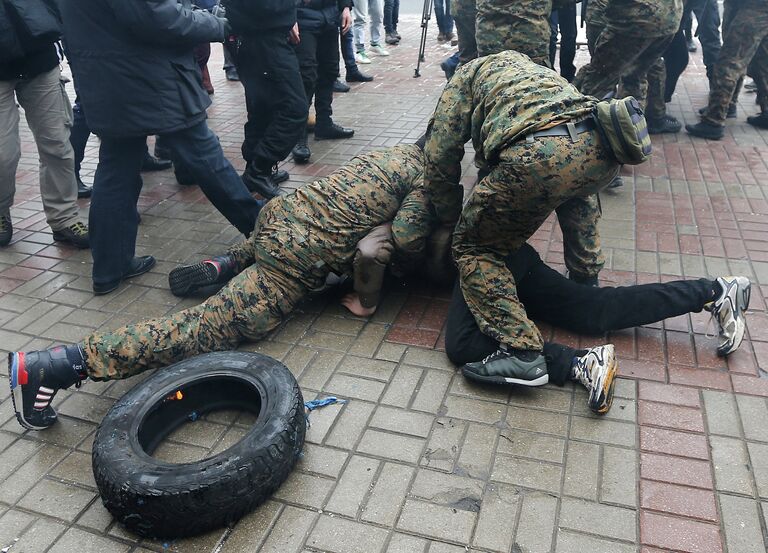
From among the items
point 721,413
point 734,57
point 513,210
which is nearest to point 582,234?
point 513,210

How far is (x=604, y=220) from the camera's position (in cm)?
424

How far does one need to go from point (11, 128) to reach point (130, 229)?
3.38 feet

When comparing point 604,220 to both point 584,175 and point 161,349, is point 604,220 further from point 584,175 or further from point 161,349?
point 161,349

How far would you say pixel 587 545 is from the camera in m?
2.02

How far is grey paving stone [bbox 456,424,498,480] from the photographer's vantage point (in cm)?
232

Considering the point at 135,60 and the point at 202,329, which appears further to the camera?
the point at 135,60

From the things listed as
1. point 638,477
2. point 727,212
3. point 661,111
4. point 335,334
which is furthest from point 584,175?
point 661,111

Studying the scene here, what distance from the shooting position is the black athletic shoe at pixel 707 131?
5.73 m

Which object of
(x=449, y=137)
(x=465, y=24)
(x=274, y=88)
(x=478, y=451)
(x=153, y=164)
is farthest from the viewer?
(x=465, y=24)

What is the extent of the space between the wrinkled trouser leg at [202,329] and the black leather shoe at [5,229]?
196cm

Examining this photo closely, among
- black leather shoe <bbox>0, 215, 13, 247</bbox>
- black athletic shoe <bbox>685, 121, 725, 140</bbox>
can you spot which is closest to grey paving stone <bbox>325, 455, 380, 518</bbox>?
black leather shoe <bbox>0, 215, 13, 247</bbox>

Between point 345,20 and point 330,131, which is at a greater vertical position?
point 345,20

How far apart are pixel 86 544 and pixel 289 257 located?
4.82 feet

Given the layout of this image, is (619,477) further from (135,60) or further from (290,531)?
(135,60)
